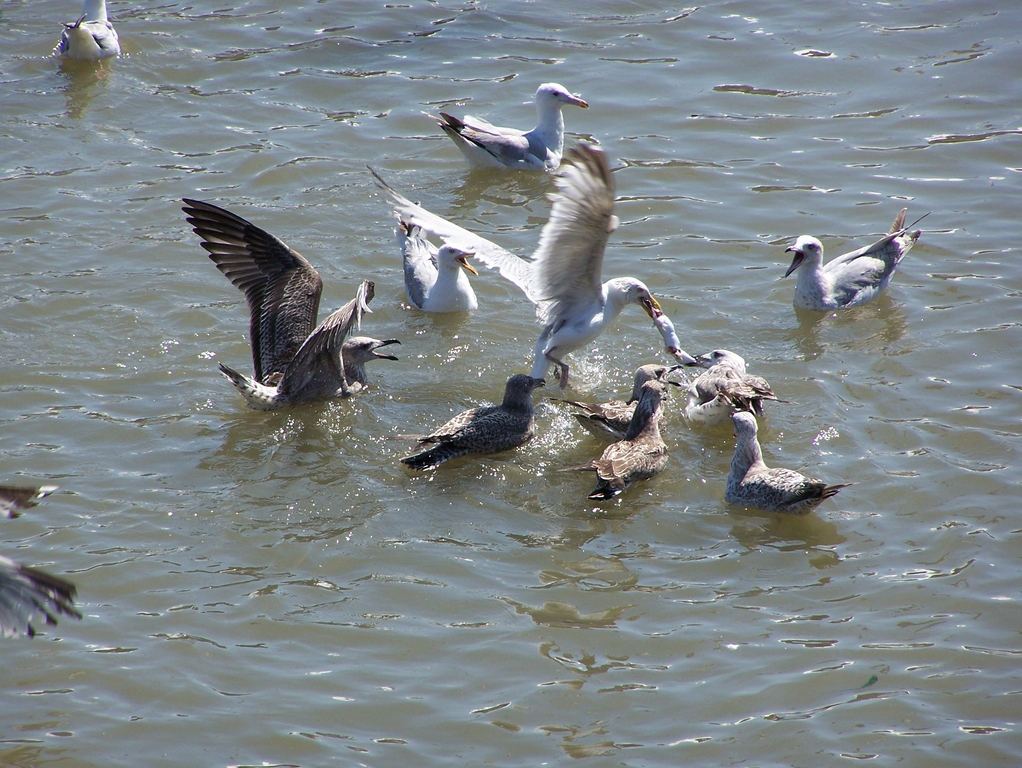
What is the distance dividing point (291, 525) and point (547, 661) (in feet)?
6.28

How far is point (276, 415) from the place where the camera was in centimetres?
767

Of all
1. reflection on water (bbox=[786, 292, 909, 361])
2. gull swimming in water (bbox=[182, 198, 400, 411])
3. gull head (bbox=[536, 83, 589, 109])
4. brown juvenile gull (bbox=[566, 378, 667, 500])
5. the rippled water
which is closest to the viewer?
the rippled water

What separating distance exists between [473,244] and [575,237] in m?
1.93

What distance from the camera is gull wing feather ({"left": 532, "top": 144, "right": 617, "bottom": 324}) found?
22.2ft

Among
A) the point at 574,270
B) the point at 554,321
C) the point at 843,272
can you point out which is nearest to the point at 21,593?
the point at 574,270

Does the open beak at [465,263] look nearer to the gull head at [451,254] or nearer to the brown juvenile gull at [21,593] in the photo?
the gull head at [451,254]

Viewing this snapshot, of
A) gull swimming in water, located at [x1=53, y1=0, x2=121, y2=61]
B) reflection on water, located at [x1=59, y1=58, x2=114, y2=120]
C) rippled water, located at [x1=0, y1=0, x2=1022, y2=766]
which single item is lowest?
rippled water, located at [x1=0, y1=0, x2=1022, y2=766]

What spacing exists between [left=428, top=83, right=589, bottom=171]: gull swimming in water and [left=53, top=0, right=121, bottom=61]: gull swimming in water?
178 inches

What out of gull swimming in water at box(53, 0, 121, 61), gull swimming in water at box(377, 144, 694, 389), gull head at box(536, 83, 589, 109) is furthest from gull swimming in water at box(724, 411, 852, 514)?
gull swimming in water at box(53, 0, 121, 61)

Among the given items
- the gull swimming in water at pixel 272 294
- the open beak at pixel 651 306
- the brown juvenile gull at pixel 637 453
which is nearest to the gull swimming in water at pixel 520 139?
the gull swimming in water at pixel 272 294

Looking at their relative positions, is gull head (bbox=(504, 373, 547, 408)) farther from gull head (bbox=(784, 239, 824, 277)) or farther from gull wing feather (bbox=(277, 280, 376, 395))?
gull head (bbox=(784, 239, 824, 277))

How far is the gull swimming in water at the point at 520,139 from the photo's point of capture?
1116 centimetres

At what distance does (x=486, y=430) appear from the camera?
22.8ft

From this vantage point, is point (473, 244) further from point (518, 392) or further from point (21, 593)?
point (21, 593)
